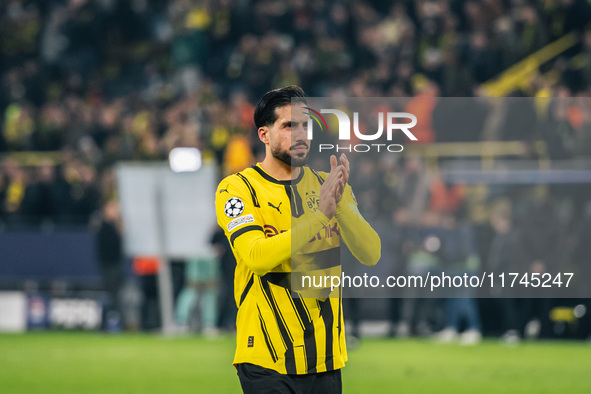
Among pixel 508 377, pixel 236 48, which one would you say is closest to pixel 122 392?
pixel 508 377

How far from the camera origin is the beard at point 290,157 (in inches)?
176

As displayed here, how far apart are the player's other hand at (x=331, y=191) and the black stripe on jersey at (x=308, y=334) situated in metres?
0.47

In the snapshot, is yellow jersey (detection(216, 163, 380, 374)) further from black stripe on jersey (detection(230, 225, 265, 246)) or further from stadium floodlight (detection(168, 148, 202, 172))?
stadium floodlight (detection(168, 148, 202, 172))

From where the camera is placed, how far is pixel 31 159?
20484 mm

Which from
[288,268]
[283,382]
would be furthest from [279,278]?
[283,382]

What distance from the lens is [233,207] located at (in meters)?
4.55

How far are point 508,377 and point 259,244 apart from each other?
8179 millimetres

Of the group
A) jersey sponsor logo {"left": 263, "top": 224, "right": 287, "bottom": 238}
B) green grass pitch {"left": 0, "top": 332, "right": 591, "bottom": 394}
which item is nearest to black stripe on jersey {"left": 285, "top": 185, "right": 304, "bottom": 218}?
jersey sponsor logo {"left": 263, "top": 224, "right": 287, "bottom": 238}

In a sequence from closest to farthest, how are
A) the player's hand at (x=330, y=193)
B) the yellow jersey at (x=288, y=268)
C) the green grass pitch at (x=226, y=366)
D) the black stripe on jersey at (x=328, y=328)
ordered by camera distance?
the player's hand at (x=330, y=193) < the yellow jersey at (x=288, y=268) < the black stripe on jersey at (x=328, y=328) < the green grass pitch at (x=226, y=366)

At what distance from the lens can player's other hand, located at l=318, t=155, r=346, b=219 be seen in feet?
13.9

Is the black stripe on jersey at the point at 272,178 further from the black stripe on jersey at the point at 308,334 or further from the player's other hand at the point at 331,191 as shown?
the black stripe on jersey at the point at 308,334

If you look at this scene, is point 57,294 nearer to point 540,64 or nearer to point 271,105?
point 540,64

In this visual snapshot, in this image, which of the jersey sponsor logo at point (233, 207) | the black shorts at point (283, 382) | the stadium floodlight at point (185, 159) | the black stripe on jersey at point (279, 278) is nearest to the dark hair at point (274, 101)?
the jersey sponsor logo at point (233, 207)

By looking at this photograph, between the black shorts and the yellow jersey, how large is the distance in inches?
1.3
